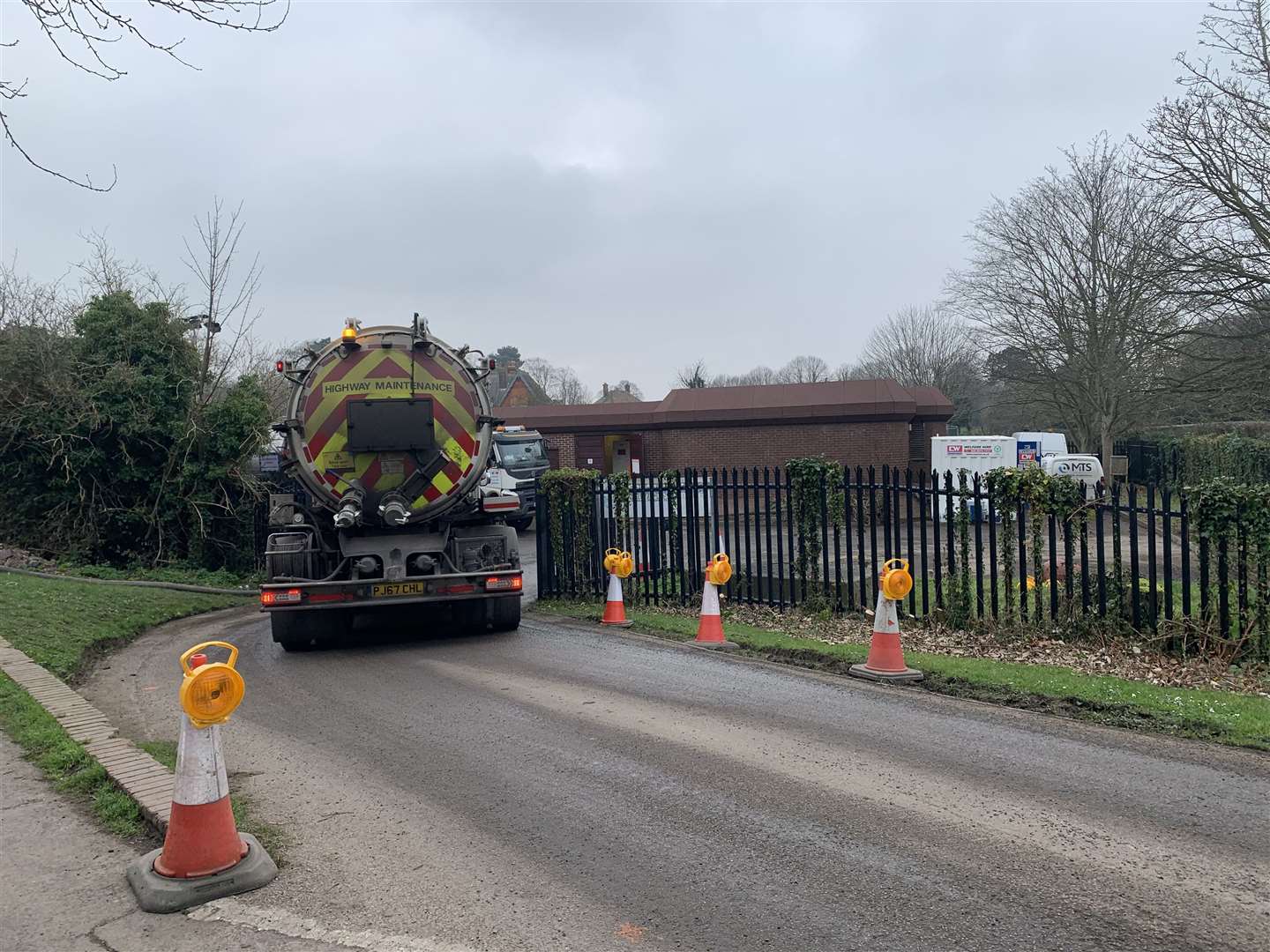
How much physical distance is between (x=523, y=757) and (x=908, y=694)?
3.17 meters

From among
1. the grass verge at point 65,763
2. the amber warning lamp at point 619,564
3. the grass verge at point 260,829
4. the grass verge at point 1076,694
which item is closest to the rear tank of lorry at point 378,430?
the amber warning lamp at point 619,564

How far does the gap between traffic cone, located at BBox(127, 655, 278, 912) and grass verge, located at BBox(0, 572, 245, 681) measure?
5.11 meters

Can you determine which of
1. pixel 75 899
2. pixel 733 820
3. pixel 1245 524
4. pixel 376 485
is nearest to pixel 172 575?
pixel 376 485

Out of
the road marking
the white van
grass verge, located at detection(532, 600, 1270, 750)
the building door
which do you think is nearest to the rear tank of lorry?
grass verge, located at detection(532, 600, 1270, 750)

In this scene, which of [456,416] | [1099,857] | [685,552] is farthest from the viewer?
[685,552]

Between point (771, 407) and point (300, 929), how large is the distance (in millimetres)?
25551

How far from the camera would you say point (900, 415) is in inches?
1064

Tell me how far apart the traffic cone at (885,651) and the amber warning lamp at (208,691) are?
207 inches

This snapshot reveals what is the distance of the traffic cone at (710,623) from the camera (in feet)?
31.4

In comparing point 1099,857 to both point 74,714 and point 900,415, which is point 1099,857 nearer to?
point 74,714

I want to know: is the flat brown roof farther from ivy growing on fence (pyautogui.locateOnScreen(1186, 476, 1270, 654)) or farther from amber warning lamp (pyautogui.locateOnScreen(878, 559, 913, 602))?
amber warning lamp (pyautogui.locateOnScreen(878, 559, 913, 602))

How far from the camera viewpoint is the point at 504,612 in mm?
10477

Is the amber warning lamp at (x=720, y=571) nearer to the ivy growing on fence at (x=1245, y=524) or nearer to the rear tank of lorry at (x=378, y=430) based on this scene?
the rear tank of lorry at (x=378, y=430)

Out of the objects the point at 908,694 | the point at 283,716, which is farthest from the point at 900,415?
the point at 283,716
